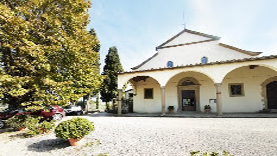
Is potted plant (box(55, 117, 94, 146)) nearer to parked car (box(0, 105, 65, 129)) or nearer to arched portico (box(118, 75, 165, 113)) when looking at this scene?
parked car (box(0, 105, 65, 129))

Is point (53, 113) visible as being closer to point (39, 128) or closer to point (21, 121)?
point (21, 121)

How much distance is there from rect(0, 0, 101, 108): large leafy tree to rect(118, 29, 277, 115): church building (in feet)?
22.0

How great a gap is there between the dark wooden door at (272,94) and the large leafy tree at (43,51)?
1441 centimetres

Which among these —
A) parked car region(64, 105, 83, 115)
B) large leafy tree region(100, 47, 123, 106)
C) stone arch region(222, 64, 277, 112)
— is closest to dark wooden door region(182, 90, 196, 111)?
stone arch region(222, 64, 277, 112)

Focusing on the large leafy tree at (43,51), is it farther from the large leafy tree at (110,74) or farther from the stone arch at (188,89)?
the large leafy tree at (110,74)

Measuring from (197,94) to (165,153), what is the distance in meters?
11.3

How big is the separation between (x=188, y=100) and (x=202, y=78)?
8.81ft

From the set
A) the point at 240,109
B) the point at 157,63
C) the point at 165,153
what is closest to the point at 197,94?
the point at 240,109

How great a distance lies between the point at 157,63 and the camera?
16.8m

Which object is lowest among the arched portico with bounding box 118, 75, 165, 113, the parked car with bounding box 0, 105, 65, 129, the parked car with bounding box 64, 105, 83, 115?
the parked car with bounding box 64, 105, 83, 115

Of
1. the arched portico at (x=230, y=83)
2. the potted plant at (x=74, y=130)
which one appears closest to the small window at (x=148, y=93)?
the arched portico at (x=230, y=83)

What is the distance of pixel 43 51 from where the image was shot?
6484 millimetres


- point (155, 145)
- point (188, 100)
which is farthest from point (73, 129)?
point (188, 100)

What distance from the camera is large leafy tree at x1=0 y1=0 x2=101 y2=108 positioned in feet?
20.4
